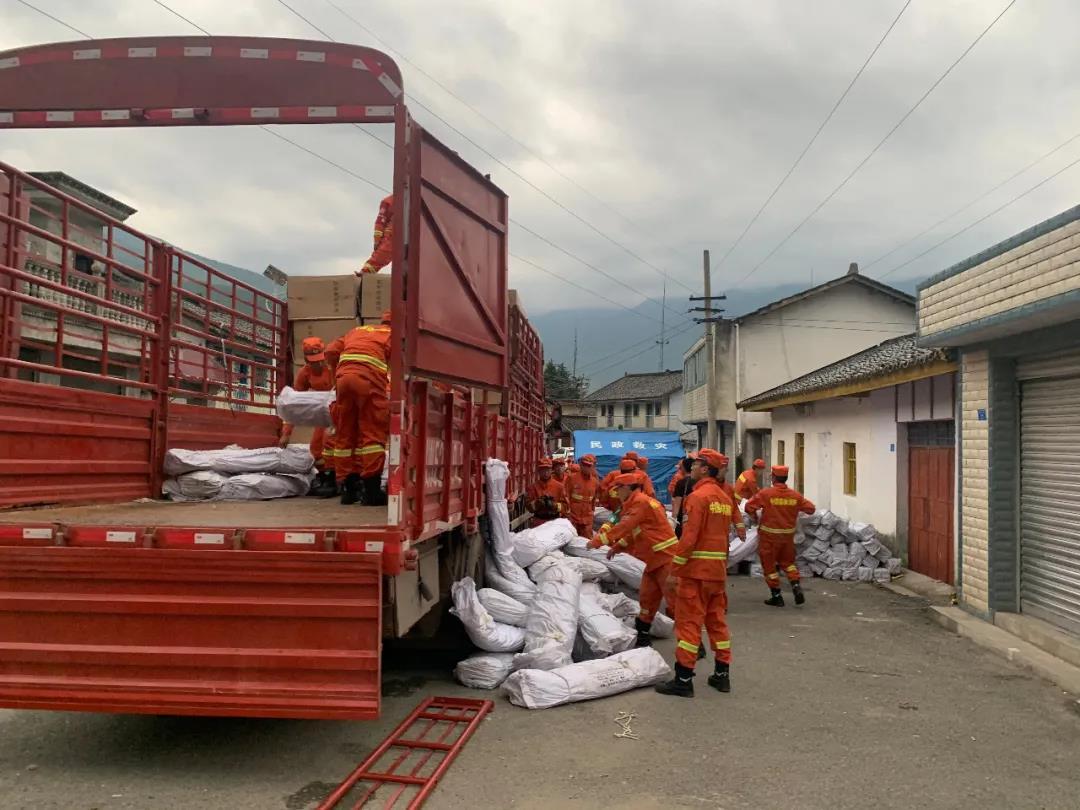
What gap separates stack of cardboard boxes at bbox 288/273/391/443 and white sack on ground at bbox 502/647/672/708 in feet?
11.4

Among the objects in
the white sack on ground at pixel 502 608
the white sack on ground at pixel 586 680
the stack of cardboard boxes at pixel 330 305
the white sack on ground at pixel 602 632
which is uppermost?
the stack of cardboard boxes at pixel 330 305

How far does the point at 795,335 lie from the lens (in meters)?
27.4

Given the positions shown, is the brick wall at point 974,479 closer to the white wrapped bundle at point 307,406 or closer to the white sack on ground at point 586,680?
the white sack on ground at point 586,680

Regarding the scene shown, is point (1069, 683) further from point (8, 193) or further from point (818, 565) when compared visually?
point (8, 193)

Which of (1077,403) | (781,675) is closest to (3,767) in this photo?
(781,675)

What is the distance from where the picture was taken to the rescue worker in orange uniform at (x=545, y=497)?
1108cm

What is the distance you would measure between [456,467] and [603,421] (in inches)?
2071

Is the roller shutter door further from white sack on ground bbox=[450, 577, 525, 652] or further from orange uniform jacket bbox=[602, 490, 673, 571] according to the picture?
white sack on ground bbox=[450, 577, 525, 652]

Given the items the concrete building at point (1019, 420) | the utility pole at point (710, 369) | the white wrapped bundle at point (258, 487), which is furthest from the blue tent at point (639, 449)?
the white wrapped bundle at point (258, 487)

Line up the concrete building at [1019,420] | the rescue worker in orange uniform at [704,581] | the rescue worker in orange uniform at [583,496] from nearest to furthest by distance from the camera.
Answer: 1. the rescue worker in orange uniform at [704,581]
2. the concrete building at [1019,420]
3. the rescue worker in orange uniform at [583,496]

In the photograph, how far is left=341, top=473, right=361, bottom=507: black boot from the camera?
5.34 metres

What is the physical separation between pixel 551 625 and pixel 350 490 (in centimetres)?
172

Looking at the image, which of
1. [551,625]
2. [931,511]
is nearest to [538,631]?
[551,625]

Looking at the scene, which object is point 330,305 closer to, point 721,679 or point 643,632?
point 643,632
